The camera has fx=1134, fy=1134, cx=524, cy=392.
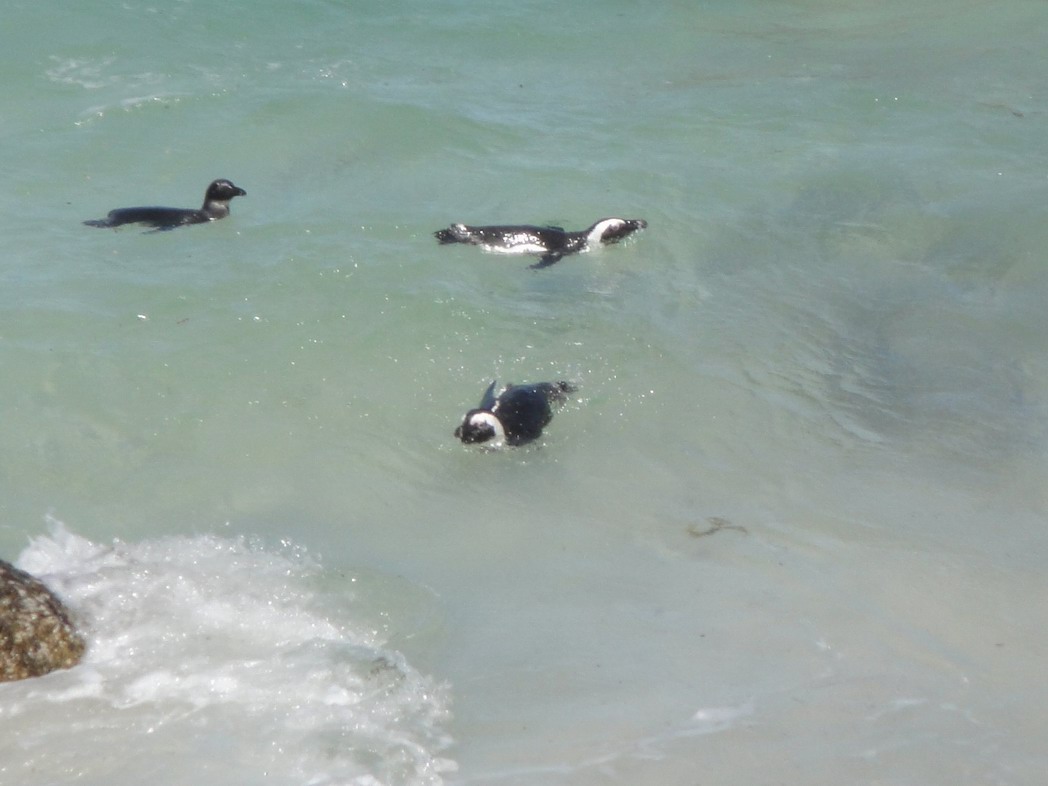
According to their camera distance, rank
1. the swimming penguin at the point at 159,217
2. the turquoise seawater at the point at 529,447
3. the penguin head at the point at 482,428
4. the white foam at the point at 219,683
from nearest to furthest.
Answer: the white foam at the point at 219,683 → the turquoise seawater at the point at 529,447 → the penguin head at the point at 482,428 → the swimming penguin at the point at 159,217

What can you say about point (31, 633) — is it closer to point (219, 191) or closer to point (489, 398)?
point (489, 398)

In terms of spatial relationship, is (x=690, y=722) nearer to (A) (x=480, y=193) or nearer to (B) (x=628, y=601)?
(B) (x=628, y=601)

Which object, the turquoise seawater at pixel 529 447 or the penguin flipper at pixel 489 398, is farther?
the penguin flipper at pixel 489 398

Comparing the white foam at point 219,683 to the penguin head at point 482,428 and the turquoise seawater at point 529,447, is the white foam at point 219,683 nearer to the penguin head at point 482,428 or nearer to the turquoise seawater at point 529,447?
the turquoise seawater at point 529,447

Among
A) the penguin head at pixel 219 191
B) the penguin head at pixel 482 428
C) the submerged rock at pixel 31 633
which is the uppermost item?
the penguin head at pixel 219 191

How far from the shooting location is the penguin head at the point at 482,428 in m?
6.29

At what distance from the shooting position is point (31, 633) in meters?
4.67

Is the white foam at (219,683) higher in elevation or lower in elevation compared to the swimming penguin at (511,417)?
lower

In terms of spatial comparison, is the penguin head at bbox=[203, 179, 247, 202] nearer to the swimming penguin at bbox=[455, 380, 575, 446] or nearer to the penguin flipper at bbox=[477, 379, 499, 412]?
the penguin flipper at bbox=[477, 379, 499, 412]

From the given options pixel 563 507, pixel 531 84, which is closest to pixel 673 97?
pixel 531 84

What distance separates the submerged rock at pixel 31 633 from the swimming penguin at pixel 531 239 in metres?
4.98

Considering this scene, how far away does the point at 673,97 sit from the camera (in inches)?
521

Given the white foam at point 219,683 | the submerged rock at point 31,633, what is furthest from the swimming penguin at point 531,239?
the submerged rock at point 31,633

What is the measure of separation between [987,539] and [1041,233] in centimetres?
480
